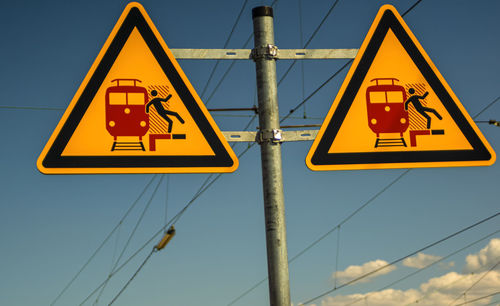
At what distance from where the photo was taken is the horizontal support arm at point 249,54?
11.9 ft

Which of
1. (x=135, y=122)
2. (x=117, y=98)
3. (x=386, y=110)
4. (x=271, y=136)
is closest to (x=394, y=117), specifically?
(x=386, y=110)

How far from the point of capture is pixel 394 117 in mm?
3723

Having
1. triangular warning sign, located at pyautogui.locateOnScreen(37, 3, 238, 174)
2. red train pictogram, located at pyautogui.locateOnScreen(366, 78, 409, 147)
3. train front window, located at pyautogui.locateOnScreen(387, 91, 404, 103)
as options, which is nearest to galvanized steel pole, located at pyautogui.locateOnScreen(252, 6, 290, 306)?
triangular warning sign, located at pyautogui.locateOnScreen(37, 3, 238, 174)

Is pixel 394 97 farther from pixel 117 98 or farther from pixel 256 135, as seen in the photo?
pixel 117 98

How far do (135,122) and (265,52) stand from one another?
2.81 feet

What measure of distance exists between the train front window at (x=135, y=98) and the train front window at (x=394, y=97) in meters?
1.50

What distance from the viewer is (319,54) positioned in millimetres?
3734

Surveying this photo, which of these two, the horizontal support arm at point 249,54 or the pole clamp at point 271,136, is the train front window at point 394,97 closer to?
the horizontal support arm at point 249,54

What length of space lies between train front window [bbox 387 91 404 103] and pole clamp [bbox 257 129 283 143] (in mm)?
765

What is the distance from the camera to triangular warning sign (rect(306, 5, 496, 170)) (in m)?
3.63

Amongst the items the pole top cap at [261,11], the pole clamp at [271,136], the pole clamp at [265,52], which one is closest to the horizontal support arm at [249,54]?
the pole clamp at [265,52]

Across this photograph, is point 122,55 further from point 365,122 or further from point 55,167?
point 365,122

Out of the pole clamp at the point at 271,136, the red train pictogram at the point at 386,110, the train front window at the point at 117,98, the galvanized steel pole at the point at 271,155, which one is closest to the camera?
the galvanized steel pole at the point at 271,155

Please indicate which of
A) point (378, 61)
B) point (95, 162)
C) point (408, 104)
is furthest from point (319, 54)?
point (95, 162)
